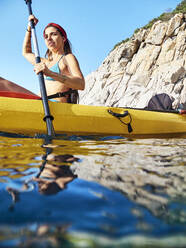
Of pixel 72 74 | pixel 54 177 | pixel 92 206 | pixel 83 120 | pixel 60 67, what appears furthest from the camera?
pixel 60 67

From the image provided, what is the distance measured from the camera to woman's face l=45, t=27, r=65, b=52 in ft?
12.2

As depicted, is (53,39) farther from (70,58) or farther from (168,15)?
(168,15)

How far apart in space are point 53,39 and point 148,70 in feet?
72.0

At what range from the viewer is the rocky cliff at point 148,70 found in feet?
65.5

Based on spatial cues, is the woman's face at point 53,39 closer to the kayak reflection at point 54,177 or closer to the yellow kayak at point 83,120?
the yellow kayak at point 83,120

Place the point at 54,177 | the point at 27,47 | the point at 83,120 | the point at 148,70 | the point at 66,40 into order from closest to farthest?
the point at 54,177
the point at 83,120
the point at 66,40
the point at 27,47
the point at 148,70

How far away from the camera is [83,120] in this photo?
3.32m

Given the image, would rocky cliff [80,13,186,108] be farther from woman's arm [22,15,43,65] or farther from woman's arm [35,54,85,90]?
woman's arm [35,54,85,90]

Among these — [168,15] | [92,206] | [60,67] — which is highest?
[168,15]

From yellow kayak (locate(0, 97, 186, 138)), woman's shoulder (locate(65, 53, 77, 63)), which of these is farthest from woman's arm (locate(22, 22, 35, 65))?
yellow kayak (locate(0, 97, 186, 138))

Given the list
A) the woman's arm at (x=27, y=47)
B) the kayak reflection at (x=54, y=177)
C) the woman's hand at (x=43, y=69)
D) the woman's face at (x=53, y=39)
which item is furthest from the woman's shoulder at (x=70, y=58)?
the kayak reflection at (x=54, y=177)

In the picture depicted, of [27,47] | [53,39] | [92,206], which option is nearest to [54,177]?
[92,206]

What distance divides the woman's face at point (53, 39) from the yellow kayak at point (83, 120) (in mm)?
1245

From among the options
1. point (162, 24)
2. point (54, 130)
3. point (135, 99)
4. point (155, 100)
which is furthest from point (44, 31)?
point (162, 24)
